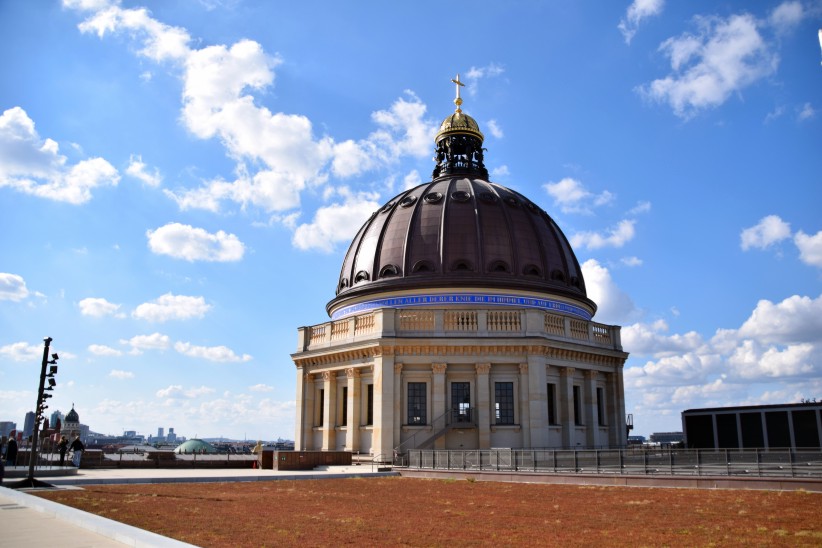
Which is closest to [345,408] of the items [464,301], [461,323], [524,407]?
[461,323]

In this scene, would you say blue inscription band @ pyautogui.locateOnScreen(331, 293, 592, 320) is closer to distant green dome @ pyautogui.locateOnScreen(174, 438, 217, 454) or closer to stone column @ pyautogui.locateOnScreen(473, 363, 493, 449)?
stone column @ pyautogui.locateOnScreen(473, 363, 493, 449)

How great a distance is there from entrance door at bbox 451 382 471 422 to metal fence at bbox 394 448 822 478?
6.62 meters

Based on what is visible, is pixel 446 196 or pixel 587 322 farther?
pixel 446 196

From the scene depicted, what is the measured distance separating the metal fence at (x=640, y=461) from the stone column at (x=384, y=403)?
5002 millimetres

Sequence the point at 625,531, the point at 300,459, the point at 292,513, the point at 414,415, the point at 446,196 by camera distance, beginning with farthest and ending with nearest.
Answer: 1. the point at 446,196
2. the point at 414,415
3. the point at 300,459
4. the point at 292,513
5. the point at 625,531

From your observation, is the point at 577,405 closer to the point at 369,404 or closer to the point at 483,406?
the point at 483,406

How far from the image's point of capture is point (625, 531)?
1407cm

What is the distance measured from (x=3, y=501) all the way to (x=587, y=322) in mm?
35112

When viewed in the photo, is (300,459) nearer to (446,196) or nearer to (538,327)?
(538,327)

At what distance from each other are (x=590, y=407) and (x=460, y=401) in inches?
352

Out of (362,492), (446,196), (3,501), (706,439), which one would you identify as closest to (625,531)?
(362,492)

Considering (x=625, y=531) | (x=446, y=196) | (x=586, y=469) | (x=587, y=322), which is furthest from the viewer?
(x=446, y=196)

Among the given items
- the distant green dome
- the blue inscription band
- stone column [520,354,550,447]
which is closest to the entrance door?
stone column [520,354,550,447]

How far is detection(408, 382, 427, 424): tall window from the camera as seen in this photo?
40.0 meters
